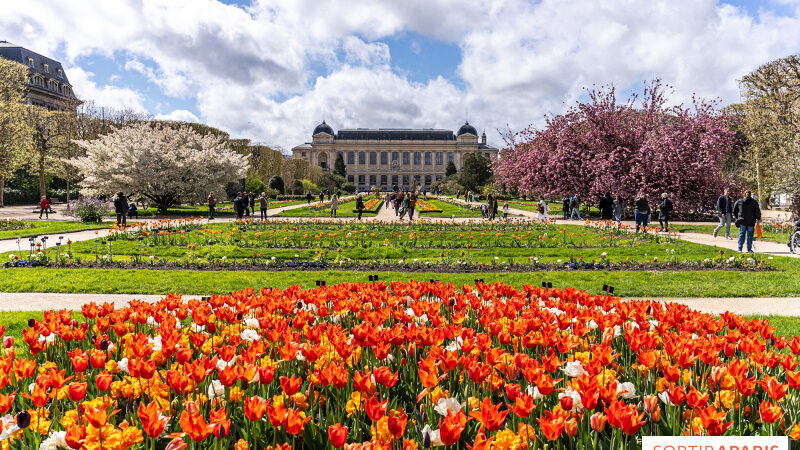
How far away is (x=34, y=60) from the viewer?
187ft

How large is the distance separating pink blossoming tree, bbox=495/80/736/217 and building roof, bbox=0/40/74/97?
4906 centimetres

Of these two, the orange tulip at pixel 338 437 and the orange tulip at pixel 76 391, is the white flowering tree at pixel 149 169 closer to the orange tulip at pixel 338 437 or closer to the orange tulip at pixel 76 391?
the orange tulip at pixel 76 391

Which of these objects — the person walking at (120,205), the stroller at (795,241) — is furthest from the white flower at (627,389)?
the person walking at (120,205)

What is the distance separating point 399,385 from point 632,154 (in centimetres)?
2557

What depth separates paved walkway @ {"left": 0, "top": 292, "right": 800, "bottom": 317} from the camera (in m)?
7.11

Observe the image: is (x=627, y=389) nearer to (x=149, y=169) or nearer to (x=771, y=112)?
(x=149, y=169)

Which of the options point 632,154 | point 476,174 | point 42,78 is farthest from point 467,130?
point 632,154

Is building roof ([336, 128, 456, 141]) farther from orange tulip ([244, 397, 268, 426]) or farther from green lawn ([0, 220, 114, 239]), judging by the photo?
orange tulip ([244, 397, 268, 426])

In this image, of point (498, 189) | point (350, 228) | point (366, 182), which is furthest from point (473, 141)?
point (350, 228)

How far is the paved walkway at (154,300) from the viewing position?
23.3 ft

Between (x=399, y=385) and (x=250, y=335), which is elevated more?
(x=250, y=335)

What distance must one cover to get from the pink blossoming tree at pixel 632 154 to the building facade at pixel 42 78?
4630cm

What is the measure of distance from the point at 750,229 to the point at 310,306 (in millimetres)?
12024

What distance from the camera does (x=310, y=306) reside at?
452 cm
